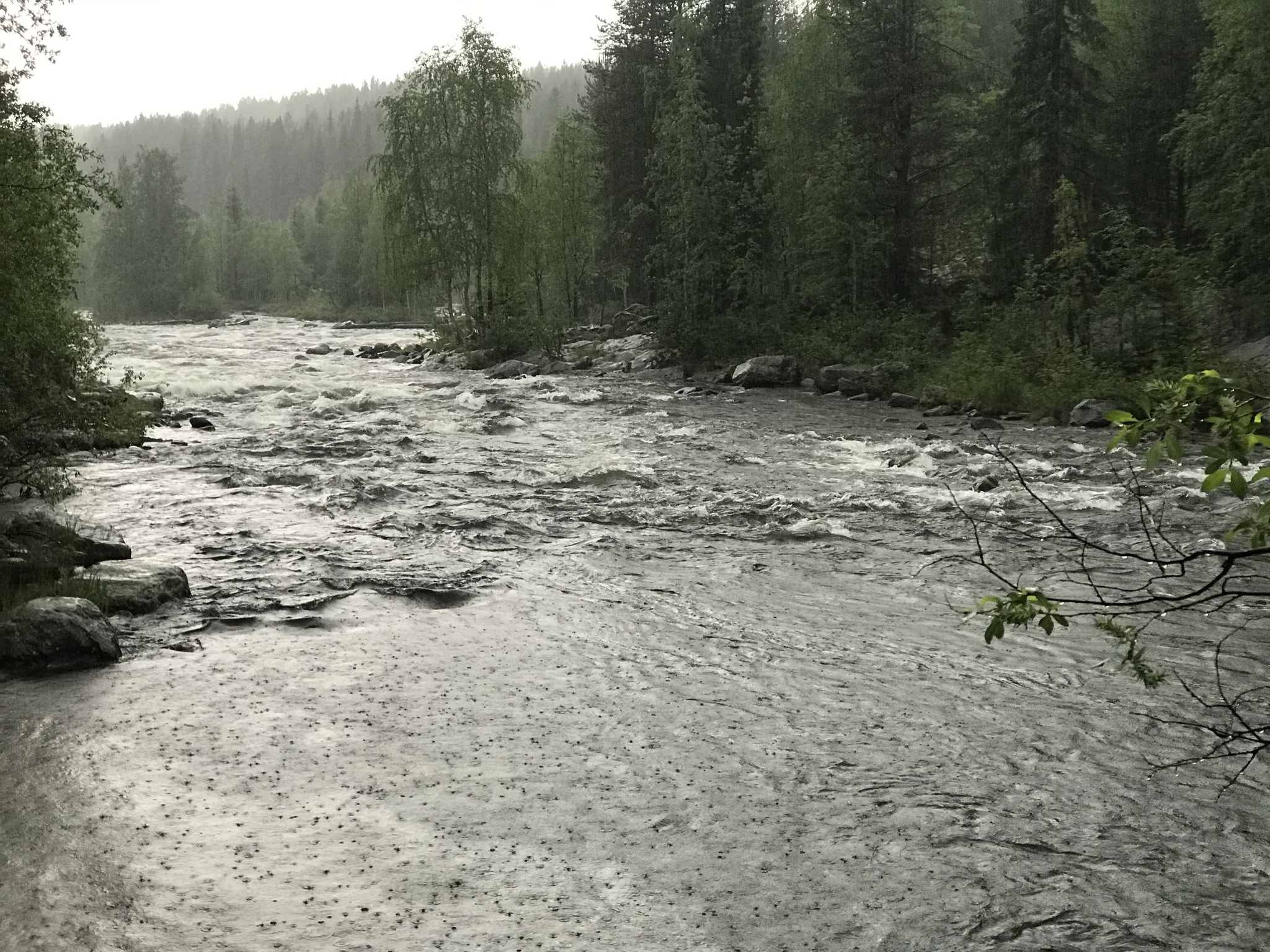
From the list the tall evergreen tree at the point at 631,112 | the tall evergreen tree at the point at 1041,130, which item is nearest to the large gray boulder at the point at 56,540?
the tall evergreen tree at the point at 1041,130

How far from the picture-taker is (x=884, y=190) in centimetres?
3472

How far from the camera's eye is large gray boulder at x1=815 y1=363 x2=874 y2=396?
29.0m

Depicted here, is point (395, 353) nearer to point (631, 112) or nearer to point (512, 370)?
point (512, 370)

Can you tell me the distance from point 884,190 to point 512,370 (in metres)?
13.7

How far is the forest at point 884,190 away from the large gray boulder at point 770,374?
5.06 feet

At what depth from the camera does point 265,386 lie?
99.9ft

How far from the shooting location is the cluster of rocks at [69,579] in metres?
8.52

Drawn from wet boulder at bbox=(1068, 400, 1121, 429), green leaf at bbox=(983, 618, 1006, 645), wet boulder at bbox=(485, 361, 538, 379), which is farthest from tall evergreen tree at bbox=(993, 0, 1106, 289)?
green leaf at bbox=(983, 618, 1006, 645)

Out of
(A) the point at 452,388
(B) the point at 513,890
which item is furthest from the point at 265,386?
(B) the point at 513,890

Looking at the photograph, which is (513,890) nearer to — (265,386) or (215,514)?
(215,514)


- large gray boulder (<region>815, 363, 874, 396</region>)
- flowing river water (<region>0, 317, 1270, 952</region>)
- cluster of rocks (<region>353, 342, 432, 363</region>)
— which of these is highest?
cluster of rocks (<region>353, 342, 432, 363</region>)

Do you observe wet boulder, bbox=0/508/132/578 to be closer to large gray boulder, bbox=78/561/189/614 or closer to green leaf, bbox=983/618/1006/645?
large gray boulder, bbox=78/561/189/614

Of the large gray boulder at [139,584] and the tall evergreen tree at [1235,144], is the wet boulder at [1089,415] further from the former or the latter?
the large gray boulder at [139,584]

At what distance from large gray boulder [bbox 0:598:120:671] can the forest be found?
65.5 feet
